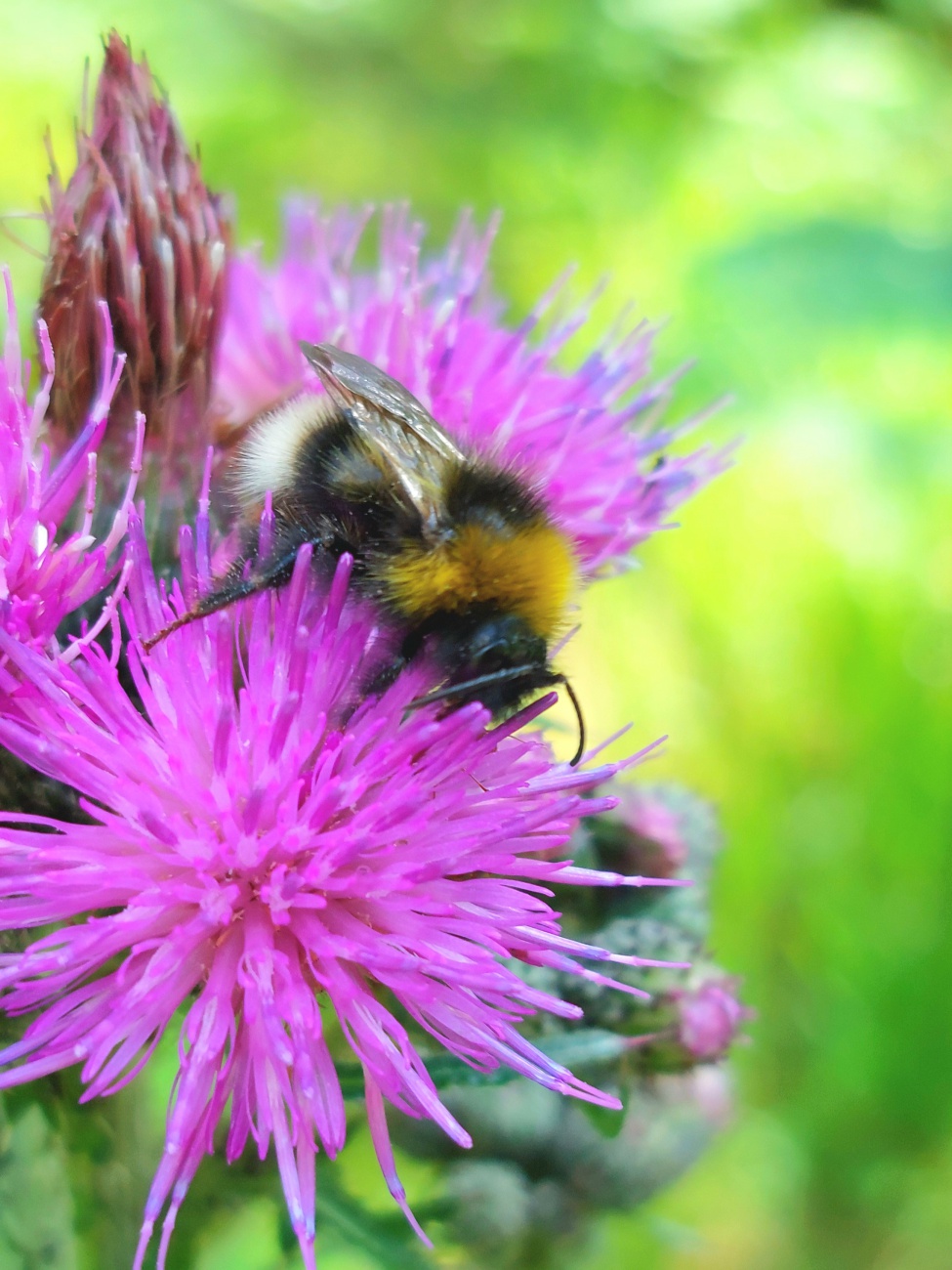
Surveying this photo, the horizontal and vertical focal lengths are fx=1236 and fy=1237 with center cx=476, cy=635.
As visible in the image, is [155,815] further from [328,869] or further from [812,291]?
[812,291]

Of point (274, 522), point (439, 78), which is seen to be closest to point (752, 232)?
point (439, 78)

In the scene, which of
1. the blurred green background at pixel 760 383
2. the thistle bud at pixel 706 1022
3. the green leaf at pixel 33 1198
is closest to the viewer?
the green leaf at pixel 33 1198

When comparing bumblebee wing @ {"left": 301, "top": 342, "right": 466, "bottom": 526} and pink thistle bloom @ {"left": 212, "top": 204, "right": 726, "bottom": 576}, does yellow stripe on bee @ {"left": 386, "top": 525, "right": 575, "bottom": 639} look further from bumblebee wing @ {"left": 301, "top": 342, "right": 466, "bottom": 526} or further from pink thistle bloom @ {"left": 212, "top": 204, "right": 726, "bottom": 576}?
pink thistle bloom @ {"left": 212, "top": 204, "right": 726, "bottom": 576}

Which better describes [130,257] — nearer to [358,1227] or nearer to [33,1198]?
[33,1198]

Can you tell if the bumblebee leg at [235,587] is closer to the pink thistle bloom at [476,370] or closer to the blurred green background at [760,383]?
the pink thistle bloom at [476,370]

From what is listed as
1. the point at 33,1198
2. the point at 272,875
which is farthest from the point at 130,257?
the point at 33,1198

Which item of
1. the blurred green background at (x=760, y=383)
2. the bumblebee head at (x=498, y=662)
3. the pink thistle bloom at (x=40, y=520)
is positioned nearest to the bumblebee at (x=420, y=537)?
the bumblebee head at (x=498, y=662)

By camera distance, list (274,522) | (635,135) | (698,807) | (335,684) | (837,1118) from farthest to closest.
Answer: (635,135) → (837,1118) → (698,807) → (274,522) → (335,684)
